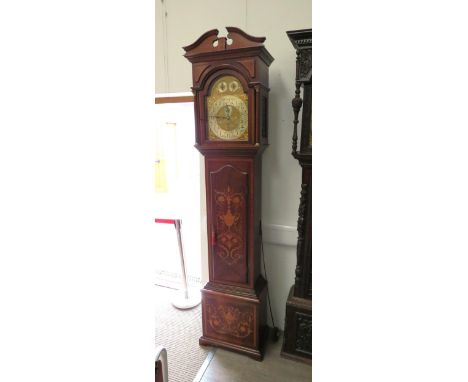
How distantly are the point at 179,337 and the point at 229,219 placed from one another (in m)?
0.90

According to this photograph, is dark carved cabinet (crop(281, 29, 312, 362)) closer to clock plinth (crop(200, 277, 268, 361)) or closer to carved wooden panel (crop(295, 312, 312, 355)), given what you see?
carved wooden panel (crop(295, 312, 312, 355))

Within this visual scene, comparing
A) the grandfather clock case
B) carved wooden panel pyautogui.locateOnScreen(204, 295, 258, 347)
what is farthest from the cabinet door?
carved wooden panel pyautogui.locateOnScreen(204, 295, 258, 347)

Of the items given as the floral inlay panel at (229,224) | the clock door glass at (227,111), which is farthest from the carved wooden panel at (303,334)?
the clock door glass at (227,111)

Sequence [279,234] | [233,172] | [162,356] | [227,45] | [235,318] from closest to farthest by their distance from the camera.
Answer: [162,356]
[227,45]
[233,172]
[235,318]
[279,234]

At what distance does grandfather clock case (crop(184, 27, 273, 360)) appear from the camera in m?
1.52

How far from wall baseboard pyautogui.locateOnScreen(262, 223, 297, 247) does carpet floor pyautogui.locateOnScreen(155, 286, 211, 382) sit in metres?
0.78

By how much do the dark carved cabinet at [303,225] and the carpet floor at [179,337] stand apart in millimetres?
532

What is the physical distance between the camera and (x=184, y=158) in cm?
233

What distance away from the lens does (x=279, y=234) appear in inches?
73.9

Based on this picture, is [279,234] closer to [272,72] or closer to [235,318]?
[235,318]

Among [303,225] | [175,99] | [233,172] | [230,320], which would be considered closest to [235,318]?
[230,320]
